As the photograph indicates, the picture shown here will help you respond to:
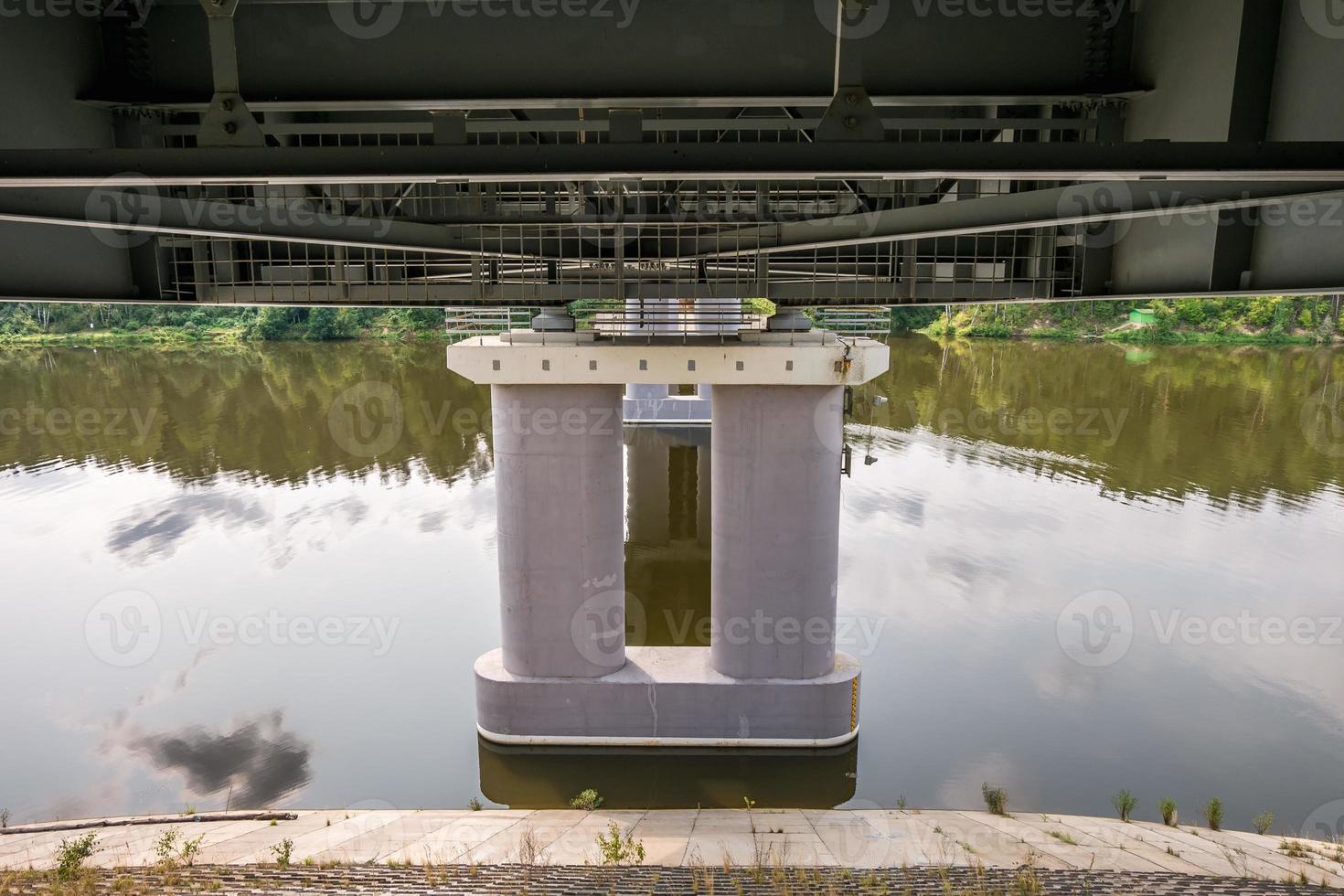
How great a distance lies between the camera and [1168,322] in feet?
167

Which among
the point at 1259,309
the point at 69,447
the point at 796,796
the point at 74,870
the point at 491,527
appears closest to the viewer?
the point at 74,870

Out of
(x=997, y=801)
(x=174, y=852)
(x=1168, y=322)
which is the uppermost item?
(x=1168, y=322)

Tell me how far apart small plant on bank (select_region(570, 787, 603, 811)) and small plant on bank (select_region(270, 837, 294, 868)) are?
3.27 meters

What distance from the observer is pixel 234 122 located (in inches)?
204

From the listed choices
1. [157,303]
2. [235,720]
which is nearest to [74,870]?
[235,720]

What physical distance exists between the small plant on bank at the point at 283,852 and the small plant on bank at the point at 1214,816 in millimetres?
10236

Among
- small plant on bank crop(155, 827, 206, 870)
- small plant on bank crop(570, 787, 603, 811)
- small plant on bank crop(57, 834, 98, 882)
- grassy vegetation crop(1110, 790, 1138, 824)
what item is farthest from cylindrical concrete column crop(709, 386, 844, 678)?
small plant on bank crop(57, 834, 98, 882)

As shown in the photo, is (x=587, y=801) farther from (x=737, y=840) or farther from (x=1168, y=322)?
(x=1168, y=322)

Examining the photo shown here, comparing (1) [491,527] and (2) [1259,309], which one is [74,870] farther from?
(2) [1259,309]

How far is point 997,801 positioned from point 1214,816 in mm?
2449

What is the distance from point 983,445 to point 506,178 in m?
27.9

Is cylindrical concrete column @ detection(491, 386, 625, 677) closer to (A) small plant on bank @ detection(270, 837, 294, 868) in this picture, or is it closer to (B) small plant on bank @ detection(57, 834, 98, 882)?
(A) small plant on bank @ detection(270, 837, 294, 868)

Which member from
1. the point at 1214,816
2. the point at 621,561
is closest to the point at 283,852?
the point at 621,561

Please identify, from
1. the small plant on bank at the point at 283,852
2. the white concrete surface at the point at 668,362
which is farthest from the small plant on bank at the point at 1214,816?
the small plant on bank at the point at 283,852
